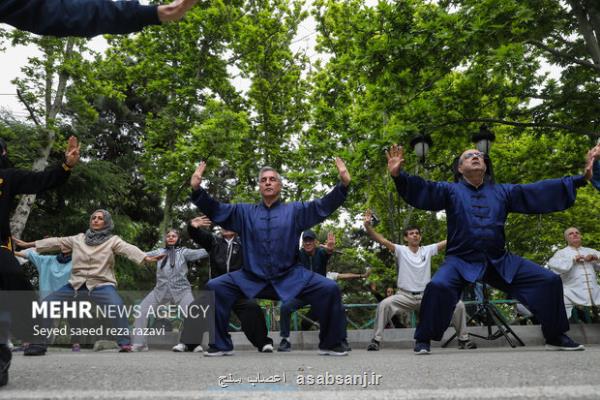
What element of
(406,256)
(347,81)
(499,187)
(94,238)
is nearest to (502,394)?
(499,187)

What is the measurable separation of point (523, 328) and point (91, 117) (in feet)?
44.9

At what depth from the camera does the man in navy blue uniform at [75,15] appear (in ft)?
8.61

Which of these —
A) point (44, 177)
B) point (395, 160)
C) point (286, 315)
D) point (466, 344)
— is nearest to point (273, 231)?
point (395, 160)

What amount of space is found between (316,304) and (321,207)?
1.02 meters

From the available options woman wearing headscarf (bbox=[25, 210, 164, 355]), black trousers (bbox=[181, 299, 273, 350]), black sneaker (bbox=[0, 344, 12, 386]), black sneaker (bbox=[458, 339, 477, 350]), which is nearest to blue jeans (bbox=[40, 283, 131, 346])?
woman wearing headscarf (bbox=[25, 210, 164, 355])

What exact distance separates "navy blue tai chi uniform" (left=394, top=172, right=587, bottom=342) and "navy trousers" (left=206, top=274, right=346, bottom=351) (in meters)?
0.80

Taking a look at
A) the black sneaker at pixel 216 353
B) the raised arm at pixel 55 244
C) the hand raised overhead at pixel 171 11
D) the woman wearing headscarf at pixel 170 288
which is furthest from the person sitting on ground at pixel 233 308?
the hand raised overhead at pixel 171 11

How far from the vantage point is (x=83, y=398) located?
2.46 metres

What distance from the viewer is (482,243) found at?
5.70 metres

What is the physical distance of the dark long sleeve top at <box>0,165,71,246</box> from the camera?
3.92m

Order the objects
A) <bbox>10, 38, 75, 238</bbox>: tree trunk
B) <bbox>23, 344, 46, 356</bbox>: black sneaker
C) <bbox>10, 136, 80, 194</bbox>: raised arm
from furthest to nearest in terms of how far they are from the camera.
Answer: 1. <bbox>10, 38, 75, 238</bbox>: tree trunk
2. <bbox>23, 344, 46, 356</bbox>: black sneaker
3. <bbox>10, 136, 80, 194</bbox>: raised arm

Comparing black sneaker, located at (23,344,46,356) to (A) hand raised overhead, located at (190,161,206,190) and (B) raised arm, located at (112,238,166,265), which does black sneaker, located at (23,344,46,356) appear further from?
(A) hand raised overhead, located at (190,161,206,190)

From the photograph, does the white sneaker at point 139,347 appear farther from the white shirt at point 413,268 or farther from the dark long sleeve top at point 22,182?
the dark long sleeve top at point 22,182

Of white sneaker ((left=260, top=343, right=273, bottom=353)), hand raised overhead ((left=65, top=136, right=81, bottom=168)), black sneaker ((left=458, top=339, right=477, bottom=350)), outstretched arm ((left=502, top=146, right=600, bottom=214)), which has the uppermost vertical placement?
hand raised overhead ((left=65, top=136, right=81, bottom=168))
